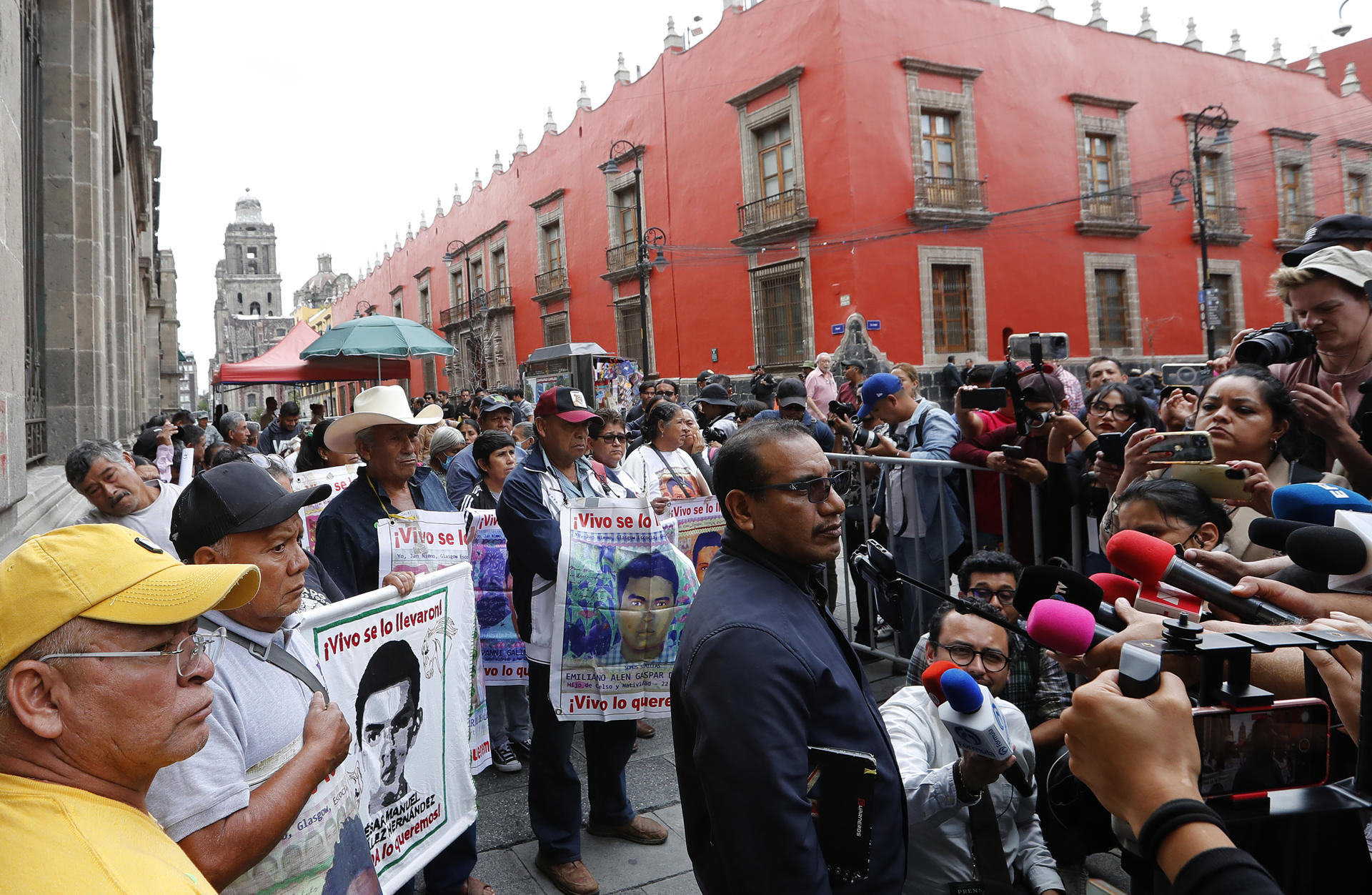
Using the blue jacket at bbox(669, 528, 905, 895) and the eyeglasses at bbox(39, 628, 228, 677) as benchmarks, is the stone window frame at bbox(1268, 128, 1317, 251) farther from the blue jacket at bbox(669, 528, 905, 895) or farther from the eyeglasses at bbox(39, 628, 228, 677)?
the eyeglasses at bbox(39, 628, 228, 677)

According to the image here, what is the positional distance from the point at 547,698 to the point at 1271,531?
9.40ft

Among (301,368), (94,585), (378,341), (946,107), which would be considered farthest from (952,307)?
(94,585)

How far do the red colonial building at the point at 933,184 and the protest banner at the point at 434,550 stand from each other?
15.8 meters

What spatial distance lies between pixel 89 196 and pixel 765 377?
756 cm

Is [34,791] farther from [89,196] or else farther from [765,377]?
[765,377]

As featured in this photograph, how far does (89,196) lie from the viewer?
6.61m

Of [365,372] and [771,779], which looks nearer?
[771,779]

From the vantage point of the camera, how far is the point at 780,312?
2053 centimetres

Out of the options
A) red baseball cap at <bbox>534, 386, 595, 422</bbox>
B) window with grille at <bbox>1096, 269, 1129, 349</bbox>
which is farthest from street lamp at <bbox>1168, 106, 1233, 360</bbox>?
red baseball cap at <bbox>534, 386, 595, 422</bbox>

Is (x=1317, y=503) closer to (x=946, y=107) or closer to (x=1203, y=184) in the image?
(x=946, y=107)

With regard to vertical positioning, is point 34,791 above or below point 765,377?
below

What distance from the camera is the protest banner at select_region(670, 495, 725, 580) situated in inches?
209

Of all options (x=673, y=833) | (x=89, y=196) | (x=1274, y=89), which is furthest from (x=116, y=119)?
(x=1274, y=89)

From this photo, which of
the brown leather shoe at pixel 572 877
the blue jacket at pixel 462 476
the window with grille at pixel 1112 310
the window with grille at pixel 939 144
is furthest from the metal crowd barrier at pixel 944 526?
the window with grille at pixel 1112 310
